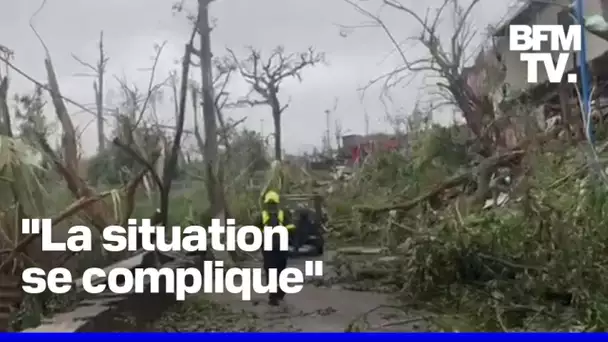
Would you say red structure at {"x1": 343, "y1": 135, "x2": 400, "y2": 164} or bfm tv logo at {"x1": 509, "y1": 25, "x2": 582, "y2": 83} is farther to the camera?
red structure at {"x1": 343, "y1": 135, "x2": 400, "y2": 164}

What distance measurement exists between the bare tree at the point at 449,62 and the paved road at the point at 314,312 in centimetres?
53

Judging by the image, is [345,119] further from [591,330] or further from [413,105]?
[591,330]

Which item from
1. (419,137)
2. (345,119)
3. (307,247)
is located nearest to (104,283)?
(307,247)

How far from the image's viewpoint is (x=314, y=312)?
2258mm

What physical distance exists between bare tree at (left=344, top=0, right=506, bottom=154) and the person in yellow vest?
41 cm

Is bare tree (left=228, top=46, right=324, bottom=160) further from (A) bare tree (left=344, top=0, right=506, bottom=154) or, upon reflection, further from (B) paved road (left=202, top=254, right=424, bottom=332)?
(B) paved road (left=202, top=254, right=424, bottom=332)

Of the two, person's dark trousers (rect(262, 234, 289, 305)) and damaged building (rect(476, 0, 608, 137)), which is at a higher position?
damaged building (rect(476, 0, 608, 137))

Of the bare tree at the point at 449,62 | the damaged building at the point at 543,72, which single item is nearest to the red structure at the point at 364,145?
the bare tree at the point at 449,62

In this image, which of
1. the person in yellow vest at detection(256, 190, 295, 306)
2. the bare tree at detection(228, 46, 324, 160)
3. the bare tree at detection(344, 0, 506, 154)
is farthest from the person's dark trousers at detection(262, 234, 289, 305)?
the bare tree at detection(344, 0, 506, 154)

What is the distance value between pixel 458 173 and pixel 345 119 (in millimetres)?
375

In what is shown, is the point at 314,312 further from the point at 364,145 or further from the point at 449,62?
the point at 449,62

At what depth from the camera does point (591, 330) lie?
7.23 ft

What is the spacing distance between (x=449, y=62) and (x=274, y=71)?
47cm

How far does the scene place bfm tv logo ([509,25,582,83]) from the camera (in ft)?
7.20
